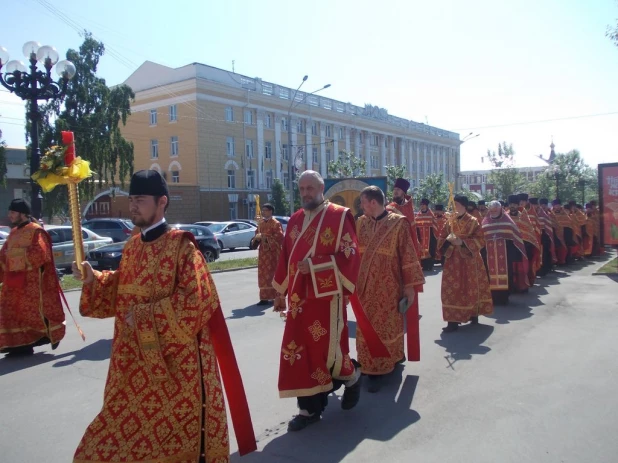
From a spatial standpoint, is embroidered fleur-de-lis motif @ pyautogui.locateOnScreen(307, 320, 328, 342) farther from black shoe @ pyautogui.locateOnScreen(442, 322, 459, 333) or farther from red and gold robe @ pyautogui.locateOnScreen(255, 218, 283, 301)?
red and gold robe @ pyautogui.locateOnScreen(255, 218, 283, 301)

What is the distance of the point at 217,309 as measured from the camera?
10.3 ft

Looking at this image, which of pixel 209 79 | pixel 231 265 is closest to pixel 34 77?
pixel 231 265

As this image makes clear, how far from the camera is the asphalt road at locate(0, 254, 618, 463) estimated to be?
13.3 ft

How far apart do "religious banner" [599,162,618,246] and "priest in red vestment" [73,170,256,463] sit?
15.2m

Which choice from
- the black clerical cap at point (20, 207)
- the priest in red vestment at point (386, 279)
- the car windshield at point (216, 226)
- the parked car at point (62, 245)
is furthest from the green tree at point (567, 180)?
the black clerical cap at point (20, 207)

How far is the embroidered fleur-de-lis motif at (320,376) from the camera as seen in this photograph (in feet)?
14.2

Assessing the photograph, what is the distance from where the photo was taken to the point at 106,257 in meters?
15.6

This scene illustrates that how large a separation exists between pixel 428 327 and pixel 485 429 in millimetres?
3911

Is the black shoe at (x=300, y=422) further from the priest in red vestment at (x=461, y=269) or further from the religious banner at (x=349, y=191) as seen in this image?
the religious banner at (x=349, y=191)

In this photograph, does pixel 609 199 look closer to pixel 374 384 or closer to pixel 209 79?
pixel 374 384

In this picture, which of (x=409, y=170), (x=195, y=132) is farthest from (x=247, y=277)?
(x=409, y=170)

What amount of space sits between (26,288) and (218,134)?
3770 cm

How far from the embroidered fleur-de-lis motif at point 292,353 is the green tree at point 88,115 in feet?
86.3

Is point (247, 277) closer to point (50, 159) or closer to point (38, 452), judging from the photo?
point (38, 452)
